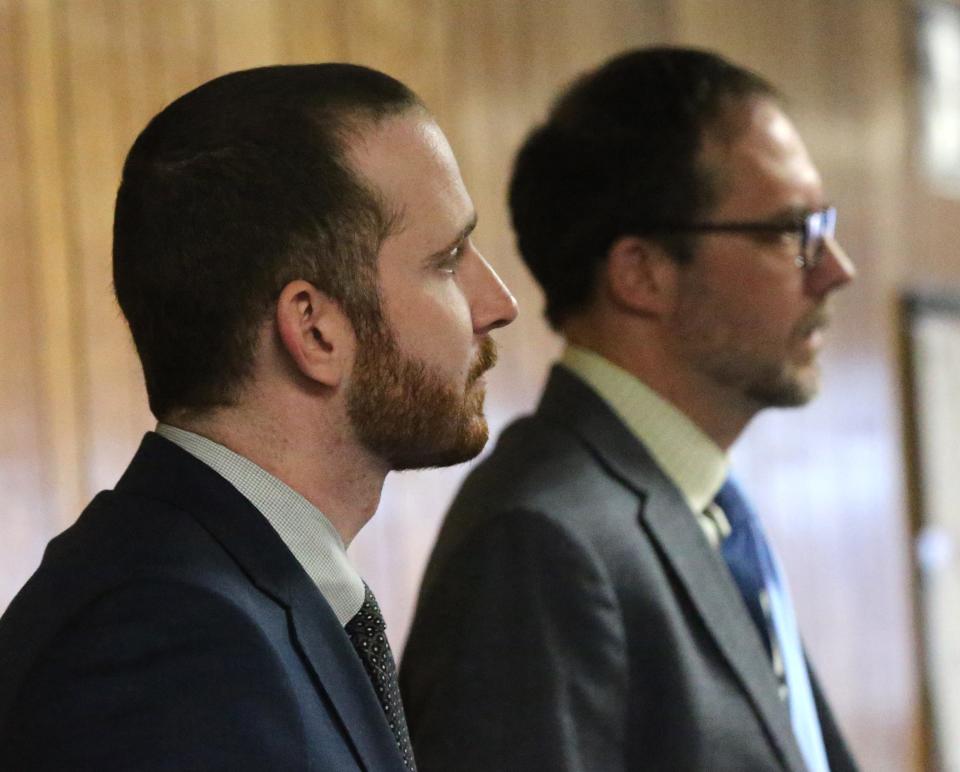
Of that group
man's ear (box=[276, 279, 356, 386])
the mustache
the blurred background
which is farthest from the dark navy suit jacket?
the blurred background

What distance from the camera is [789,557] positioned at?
4961 mm

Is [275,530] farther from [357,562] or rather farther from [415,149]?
[357,562]

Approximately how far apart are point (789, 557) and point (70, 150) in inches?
119

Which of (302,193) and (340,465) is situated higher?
(302,193)

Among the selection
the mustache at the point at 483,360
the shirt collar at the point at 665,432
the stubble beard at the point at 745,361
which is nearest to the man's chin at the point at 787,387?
the stubble beard at the point at 745,361

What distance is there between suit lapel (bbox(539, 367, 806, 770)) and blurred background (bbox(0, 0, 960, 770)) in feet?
2.94

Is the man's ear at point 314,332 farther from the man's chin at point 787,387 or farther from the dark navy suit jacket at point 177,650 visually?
the man's chin at point 787,387

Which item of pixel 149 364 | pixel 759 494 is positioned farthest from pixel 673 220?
pixel 759 494

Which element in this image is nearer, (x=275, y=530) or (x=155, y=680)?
(x=155, y=680)

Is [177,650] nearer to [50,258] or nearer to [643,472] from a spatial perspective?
[643,472]

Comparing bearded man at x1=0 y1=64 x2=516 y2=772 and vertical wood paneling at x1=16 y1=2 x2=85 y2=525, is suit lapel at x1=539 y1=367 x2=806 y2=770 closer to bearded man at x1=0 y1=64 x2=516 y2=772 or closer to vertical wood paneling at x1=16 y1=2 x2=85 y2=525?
bearded man at x1=0 y1=64 x2=516 y2=772

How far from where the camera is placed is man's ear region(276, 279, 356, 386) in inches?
53.4

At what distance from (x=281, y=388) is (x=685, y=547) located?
83 centimetres

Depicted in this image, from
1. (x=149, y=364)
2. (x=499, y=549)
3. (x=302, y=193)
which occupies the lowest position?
(x=499, y=549)
